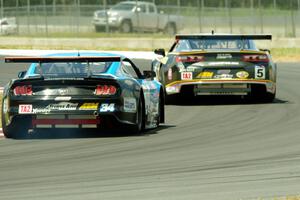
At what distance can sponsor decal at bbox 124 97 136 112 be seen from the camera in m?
13.1

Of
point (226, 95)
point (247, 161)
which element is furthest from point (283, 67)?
point (247, 161)

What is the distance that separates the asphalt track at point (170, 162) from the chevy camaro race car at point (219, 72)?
6.72 ft

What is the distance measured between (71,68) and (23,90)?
89 cm

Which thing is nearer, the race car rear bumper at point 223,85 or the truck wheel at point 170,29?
the race car rear bumper at point 223,85

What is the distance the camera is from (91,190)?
861 cm

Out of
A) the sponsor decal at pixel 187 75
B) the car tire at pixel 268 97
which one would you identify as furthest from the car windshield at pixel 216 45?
the car tire at pixel 268 97

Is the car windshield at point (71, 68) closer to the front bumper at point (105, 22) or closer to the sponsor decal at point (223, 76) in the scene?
the sponsor decal at point (223, 76)

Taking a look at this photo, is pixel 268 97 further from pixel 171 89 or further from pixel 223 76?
pixel 171 89

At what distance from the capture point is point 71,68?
44.8 feet

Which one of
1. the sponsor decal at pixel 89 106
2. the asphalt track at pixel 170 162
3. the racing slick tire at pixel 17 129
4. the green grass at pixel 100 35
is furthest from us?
the green grass at pixel 100 35

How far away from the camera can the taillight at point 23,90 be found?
1300 centimetres

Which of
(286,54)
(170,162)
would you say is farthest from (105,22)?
(170,162)

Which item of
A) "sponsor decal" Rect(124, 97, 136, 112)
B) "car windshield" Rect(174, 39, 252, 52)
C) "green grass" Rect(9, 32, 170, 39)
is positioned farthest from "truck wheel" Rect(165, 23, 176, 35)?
"sponsor decal" Rect(124, 97, 136, 112)

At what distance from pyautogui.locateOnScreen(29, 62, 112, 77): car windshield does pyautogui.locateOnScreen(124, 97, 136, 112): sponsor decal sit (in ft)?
2.10
